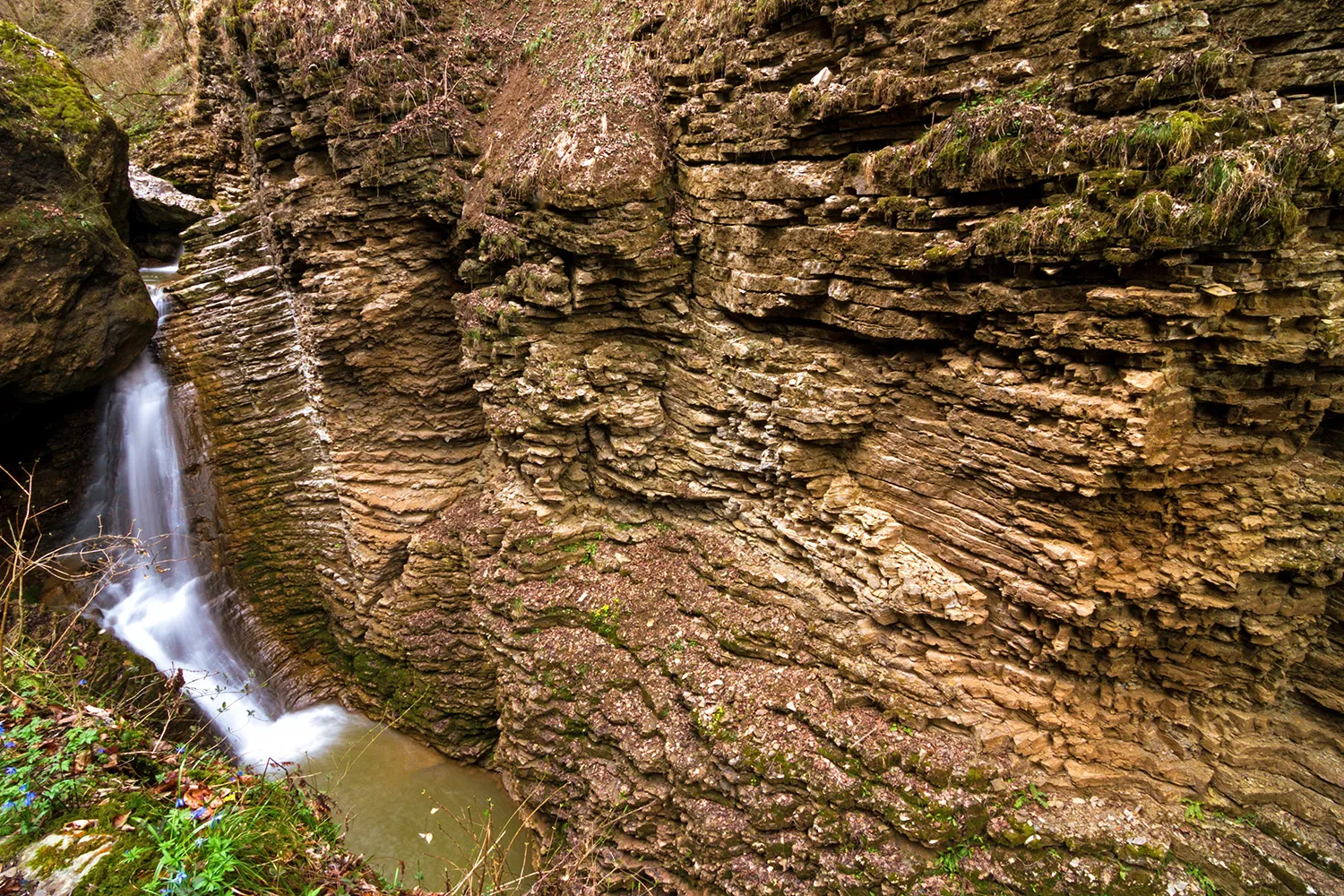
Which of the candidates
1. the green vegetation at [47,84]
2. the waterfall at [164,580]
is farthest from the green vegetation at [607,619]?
the green vegetation at [47,84]

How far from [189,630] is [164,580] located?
989 mm

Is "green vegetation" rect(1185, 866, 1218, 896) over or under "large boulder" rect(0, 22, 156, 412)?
under

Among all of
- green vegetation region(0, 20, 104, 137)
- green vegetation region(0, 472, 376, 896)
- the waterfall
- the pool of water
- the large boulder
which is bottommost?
the pool of water

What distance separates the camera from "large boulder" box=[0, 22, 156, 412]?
870cm

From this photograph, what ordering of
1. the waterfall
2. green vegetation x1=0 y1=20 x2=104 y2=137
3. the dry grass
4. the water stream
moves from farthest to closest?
the dry grass
the waterfall
the water stream
green vegetation x1=0 y1=20 x2=104 y2=137

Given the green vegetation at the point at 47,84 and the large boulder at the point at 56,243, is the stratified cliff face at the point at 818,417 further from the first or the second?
the green vegetation at the point at 47,84

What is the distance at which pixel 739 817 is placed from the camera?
7086 millimetres

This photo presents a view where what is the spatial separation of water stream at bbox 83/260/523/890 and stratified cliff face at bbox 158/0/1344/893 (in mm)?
678

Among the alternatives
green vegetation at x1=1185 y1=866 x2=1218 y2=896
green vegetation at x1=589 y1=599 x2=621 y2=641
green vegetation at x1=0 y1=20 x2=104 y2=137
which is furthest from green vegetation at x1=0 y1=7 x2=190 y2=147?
green vegetation at x1=1185 y1=866 x2=1218 y2=896

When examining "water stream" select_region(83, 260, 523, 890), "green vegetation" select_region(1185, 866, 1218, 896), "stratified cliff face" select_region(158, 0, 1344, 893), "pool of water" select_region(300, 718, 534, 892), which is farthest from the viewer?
"water stream" select_region(83, 260, 523, 890)

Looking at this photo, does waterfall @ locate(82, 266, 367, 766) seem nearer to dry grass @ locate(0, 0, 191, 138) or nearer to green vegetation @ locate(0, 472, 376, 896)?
green vegetation @ locate(0, 472, 376, 896)

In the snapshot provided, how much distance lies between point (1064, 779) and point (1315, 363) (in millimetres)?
4260

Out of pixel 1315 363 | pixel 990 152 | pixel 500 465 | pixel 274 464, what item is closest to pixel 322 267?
pixel 274 464

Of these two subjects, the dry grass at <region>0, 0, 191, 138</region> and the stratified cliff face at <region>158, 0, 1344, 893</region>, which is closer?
the stratified cliff face at <region>158, 0, 1344, 893</region>
